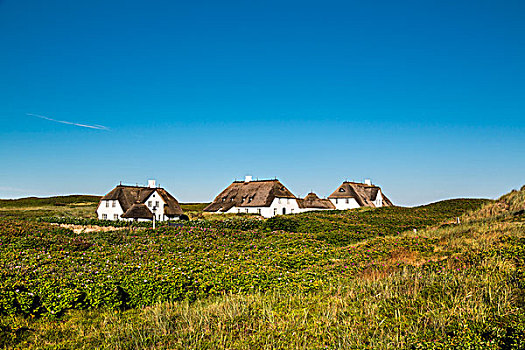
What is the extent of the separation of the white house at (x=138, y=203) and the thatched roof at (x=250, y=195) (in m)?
6.47

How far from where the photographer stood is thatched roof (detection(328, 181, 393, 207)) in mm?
50031

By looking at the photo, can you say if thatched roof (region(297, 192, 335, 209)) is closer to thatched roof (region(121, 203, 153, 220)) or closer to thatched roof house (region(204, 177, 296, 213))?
thatched roof house (region(204, 177, 296, 213))

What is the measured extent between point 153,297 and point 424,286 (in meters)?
4.80

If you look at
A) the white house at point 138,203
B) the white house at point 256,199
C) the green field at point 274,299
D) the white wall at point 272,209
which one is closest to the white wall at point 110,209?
the white house at point 138,203

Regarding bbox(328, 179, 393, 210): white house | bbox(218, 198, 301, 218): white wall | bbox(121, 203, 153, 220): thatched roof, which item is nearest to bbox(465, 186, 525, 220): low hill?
bbox(218, 198, 301, 218): white wall

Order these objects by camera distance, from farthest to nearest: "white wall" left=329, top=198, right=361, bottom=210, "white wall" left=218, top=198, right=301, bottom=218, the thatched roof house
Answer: "white wall" left=329, top=198, right=361, bottom=210
the thatched roof house
"white wall" left=218, top=198, right=301, bottom=218

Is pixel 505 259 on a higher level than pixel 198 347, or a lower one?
higher

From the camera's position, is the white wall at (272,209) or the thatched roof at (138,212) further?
the white wall at (272,209)

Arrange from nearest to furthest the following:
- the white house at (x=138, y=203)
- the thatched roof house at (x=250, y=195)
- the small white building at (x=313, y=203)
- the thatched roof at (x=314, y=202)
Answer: the white house at (x=138, y=203), the thatched roof house at (x=250, y=195), the small white building at (x=313, y=203), the thatched roof at (x=314, y=202)

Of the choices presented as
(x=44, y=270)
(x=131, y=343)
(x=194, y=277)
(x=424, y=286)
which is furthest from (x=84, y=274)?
(x=424, y=286)

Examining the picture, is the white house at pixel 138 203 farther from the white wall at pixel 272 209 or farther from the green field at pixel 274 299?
the green field at pixel 274 299

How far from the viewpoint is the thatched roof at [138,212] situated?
36.4 meters

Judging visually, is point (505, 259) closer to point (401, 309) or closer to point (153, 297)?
point (401, 309)

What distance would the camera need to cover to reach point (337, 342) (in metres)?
4.50
